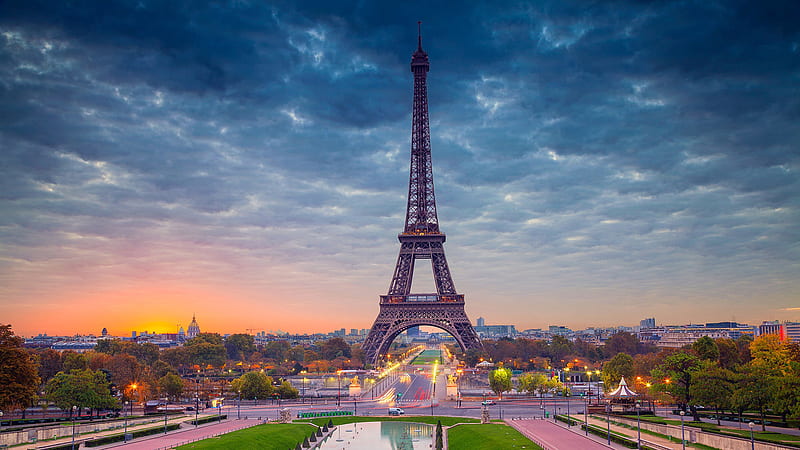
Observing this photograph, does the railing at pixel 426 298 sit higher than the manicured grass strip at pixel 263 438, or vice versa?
the railing at pixel 426 298

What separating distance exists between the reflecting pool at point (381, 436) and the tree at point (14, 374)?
29.9m

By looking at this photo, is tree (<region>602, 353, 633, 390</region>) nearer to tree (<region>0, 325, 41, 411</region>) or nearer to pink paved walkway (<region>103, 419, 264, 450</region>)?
pink paved walkway (<region>103, 419, 264, 450</region>)

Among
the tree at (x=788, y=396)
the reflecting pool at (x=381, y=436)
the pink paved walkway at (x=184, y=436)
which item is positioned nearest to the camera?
the tree at (x=788, y=396)

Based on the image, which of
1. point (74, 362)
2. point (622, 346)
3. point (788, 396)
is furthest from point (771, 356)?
point (74, 362)

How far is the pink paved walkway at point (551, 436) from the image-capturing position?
2072 inches

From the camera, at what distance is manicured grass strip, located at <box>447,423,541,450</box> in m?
54.7

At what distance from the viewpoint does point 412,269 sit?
13100 centimetres

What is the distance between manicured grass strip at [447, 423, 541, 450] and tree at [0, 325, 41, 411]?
4235 cm

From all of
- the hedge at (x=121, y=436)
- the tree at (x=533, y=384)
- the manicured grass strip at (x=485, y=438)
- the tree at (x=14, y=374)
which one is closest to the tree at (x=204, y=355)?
the tree at (x=533, y=384)

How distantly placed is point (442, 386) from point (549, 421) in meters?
53.6

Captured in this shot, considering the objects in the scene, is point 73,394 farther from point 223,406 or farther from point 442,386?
point 442,386

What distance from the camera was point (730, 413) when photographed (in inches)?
2778

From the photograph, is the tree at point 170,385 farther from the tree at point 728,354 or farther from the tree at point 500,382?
the tree at point 728,354

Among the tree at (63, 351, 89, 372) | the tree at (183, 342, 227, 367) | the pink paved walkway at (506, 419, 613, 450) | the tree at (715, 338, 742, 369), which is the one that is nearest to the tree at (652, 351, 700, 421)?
the pink paved walkway at (506, 419, 613, 450)
